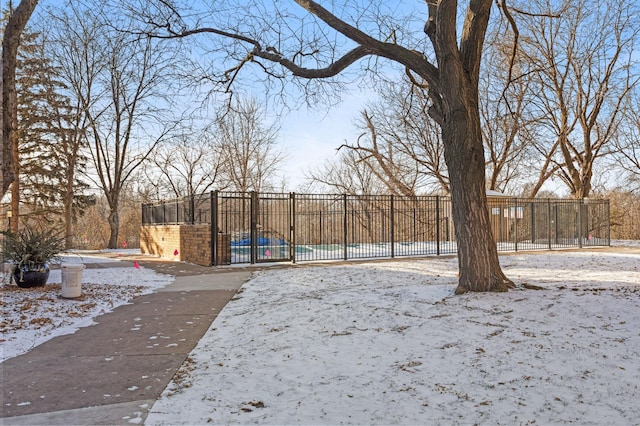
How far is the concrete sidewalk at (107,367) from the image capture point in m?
3.08

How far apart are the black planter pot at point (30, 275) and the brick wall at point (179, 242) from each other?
507cm

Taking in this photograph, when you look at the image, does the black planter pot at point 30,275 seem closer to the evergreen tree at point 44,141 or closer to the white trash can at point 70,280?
the white trash can at point 70,280

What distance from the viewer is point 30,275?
7.82 meters

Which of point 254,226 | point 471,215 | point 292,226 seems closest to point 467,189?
point 471,215

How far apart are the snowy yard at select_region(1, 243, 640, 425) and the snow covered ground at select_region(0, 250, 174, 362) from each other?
3 cm

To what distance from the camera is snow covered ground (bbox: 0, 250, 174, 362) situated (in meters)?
5.17

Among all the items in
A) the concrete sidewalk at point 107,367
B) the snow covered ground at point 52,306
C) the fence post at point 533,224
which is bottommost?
the concrete sidewalk at point 107,367

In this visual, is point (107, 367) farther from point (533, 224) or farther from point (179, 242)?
point (533, 224)

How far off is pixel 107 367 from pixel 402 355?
2.88 meters

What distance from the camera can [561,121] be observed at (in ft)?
72.2

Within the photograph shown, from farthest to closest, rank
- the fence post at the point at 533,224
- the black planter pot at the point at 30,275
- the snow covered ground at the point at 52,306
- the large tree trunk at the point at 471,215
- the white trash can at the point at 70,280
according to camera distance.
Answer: the fence post at the point at 533,224
the black planter pot at the point at 30,275
the white trash can at the point at 70,280
the large tree trunk at the point at 471,215
the snow covered ground at the point at 52,306

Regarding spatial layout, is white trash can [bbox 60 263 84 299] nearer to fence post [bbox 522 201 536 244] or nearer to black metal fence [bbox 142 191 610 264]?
black metal fence [bbox 142 191 610 264]

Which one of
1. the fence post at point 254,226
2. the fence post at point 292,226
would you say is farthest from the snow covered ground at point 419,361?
the fence post at point 292,226

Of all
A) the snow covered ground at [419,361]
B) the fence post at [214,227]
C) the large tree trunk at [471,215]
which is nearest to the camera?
the snow covered ground at [419,361]
